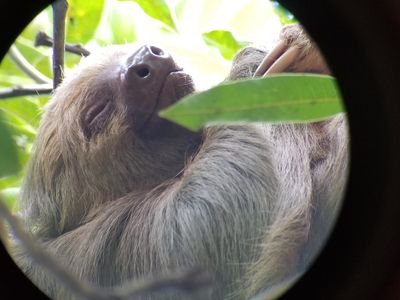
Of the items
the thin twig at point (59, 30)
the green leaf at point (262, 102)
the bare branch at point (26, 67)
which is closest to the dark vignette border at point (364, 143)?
the green leaf at point (262, 102)

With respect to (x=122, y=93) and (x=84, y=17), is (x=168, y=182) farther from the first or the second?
(x=84, y=17)

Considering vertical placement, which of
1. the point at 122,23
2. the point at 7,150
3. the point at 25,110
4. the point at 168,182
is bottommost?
the point at 168,182

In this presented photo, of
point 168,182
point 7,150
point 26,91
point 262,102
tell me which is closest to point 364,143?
point 262,102

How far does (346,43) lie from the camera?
0.70 metres

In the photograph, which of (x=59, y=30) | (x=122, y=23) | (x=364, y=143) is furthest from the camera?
(x=122, y=23)

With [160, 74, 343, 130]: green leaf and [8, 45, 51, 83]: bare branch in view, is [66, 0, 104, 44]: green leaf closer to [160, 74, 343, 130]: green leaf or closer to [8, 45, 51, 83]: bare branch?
[8, 45, 51, 83]: bare branch

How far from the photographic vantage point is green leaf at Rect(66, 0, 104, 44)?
1217 millimetres

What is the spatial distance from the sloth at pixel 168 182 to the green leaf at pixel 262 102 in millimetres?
211

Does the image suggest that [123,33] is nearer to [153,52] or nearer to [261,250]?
[153,52]

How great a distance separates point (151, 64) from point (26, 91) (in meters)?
0.25

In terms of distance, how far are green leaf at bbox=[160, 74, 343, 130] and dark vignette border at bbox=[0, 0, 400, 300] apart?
0.24ft

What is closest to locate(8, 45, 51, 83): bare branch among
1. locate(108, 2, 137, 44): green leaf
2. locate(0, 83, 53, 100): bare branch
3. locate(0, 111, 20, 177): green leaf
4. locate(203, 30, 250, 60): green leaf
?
locate(0, 83, 53, 100): bare branch

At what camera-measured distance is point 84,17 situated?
1230mm

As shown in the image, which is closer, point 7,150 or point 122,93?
point 7,150
